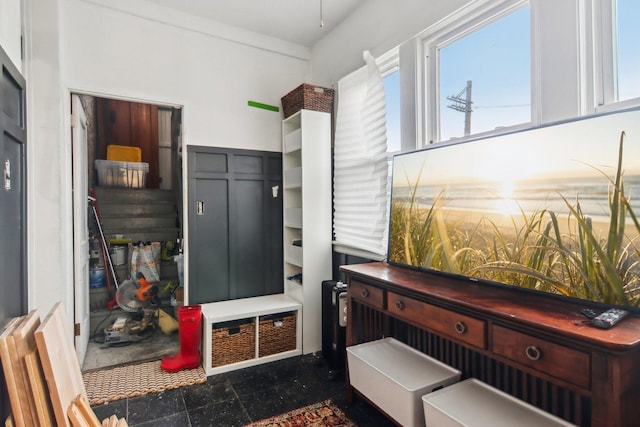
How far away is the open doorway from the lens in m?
3.13

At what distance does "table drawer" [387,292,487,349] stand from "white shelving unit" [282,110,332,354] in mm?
1249

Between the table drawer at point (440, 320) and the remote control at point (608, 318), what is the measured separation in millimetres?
377

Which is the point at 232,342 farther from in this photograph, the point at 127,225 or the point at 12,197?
the point at 127,225

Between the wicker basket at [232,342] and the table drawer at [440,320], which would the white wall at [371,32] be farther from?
the wicker basket at [232,342]

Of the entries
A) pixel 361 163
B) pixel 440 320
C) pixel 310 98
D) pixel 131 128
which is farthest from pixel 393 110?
pixel 131 128

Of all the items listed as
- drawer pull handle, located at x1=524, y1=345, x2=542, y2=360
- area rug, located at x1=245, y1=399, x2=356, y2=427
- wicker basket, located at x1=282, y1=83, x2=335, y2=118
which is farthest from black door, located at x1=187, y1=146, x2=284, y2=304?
drawer pull handle, located at x1=524, y1=345, x2=542, y2=360

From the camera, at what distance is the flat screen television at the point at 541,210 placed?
1.25 metres

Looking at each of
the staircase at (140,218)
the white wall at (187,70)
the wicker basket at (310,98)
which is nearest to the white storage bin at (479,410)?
the wicker basket at (310,98)

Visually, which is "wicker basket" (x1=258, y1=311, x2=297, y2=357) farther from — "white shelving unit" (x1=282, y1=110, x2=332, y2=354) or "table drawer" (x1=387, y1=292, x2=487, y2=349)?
"table drawer" (x1=387, y1=292, x2=487, y2=349)

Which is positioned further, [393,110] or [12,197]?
[393,110]

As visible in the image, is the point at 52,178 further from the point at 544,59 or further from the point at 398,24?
the point at 544,59

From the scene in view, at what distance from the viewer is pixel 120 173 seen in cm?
439

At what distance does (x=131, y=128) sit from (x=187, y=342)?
12.9ft

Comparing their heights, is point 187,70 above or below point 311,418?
above
